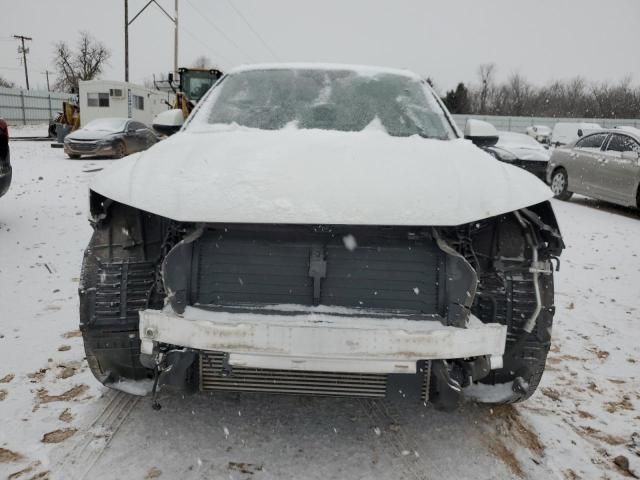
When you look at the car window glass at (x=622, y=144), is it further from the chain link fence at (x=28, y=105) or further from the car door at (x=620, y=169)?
the chain link fence at (x=28, y=105)

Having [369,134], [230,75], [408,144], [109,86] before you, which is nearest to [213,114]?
[230,75]

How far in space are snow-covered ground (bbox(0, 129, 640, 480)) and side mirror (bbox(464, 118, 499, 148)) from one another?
155 cm

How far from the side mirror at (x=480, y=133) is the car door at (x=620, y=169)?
6.94 metres

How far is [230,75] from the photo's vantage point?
3883 mm

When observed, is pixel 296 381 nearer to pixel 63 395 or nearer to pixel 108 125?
pixel 63 395

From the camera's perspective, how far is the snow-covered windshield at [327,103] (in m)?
3.30

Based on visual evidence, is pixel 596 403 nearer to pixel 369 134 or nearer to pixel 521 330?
pixel 521 330

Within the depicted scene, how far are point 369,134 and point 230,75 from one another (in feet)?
4.76

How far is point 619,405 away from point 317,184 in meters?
2.22

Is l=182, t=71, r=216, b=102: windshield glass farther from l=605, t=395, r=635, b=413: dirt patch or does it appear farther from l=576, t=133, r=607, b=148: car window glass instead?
l=605, t=395, r=635, b=413: dirt patch

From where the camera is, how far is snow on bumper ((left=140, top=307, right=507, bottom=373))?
1981mm

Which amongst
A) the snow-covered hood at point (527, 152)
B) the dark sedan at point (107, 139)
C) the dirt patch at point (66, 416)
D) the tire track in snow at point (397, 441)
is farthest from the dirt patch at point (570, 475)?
the dark sedan at point (107, 139)

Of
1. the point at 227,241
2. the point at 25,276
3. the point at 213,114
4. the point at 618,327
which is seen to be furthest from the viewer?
the point at 25,276

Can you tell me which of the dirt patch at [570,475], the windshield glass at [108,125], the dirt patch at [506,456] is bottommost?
the dirt patch at [506,456]
